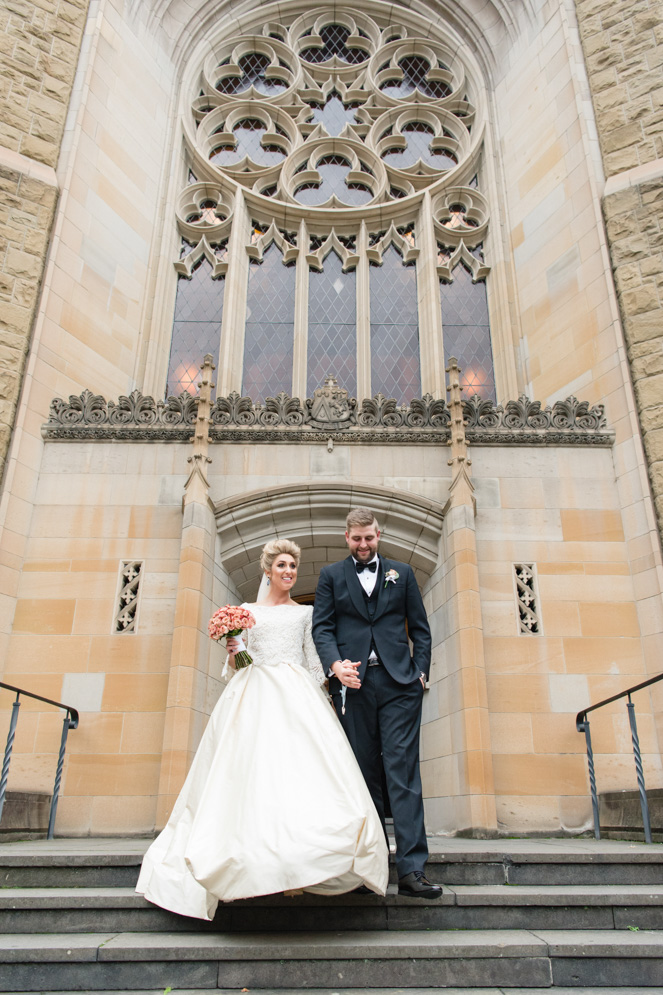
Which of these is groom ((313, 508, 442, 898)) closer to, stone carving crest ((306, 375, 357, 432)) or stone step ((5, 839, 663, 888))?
stone step ((5, 839, 663, 888))

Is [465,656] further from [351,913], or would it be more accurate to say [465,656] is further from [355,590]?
[351,913]

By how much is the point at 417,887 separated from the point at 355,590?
145cm

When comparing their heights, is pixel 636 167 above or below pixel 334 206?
below

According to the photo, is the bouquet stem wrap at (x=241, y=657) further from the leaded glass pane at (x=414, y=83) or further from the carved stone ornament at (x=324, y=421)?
the leaded glass pane at (x=414, y=83)

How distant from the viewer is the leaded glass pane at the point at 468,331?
10258 mm

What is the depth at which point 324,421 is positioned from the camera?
7.83 metres

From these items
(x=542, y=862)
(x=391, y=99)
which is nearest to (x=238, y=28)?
(x=391, y=99)

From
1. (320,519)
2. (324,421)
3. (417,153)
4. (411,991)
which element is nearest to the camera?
(411,991)

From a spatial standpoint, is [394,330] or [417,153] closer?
[394,330]

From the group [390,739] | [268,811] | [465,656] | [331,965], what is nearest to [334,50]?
[465,656]

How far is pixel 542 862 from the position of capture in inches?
162

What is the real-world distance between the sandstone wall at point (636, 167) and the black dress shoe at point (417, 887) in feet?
16.1

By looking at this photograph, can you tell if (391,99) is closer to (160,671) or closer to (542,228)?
(542,228)

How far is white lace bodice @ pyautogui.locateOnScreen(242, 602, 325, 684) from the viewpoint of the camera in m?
3.99
